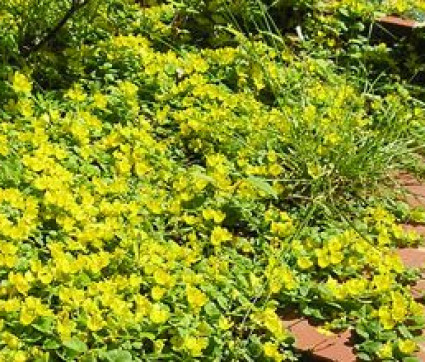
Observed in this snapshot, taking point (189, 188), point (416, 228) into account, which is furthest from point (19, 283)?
point (416, 228)

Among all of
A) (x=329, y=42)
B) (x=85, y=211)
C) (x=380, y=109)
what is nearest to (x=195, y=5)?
(x=329, y=42)

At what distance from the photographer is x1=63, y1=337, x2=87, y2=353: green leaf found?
265 cm

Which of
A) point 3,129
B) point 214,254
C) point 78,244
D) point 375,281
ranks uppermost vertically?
point 3,129

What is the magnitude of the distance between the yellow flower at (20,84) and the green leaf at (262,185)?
0.94 metres

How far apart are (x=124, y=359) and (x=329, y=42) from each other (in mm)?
2486

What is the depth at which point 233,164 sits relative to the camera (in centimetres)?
366

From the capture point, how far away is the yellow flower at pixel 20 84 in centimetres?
374

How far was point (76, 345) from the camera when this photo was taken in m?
2.66

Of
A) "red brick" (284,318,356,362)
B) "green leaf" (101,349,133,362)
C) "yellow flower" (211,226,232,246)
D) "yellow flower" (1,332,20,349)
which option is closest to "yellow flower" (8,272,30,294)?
"yellow flower" (1,332,20,349)

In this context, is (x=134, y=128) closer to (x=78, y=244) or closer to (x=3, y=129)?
(x=3, y=129)

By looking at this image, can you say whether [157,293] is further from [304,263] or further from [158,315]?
[304,263]

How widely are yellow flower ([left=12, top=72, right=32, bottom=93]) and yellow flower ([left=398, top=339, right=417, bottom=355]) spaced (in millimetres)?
1712

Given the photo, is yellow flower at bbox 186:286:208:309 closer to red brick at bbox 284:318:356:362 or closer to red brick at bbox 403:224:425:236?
red brick at bbox 284:318:356:362

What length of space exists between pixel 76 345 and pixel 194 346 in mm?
333
